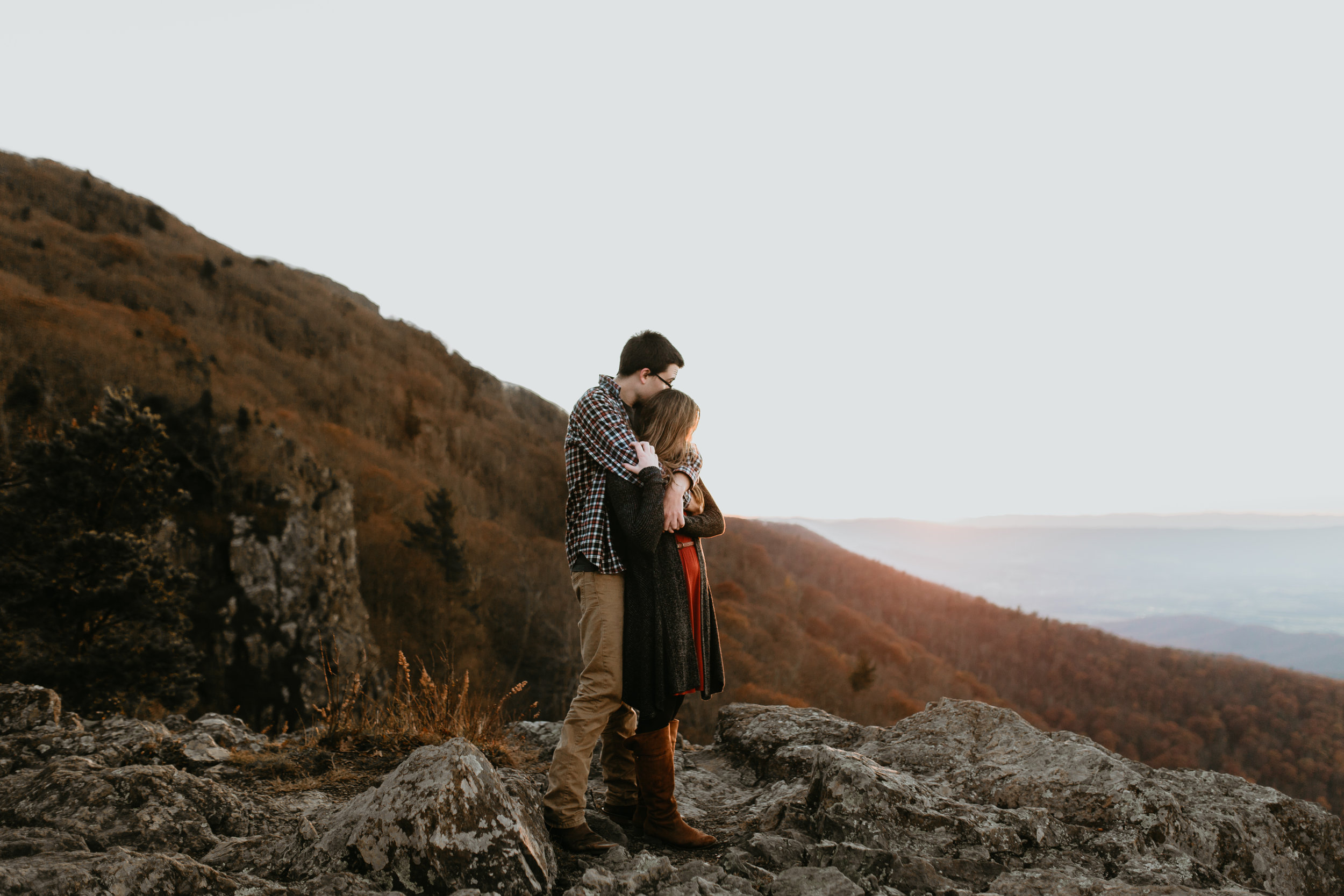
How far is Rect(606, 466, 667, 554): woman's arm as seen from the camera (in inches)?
112

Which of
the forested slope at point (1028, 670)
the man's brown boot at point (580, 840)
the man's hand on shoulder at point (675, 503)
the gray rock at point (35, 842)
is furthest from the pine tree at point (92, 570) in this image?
the forested slope at point (1028, 670)

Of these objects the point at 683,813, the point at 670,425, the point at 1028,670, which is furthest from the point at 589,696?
the point at 1028,670

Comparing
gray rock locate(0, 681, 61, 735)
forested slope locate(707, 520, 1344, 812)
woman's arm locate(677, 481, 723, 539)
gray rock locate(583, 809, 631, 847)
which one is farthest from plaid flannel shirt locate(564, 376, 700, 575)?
forested slope locate(707, 520, 1344, 812)

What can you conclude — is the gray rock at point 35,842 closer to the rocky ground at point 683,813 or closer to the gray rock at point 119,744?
the rocky ground at point 683,813

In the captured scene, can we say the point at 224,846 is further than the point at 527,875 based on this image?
Yes

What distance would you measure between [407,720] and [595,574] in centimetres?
236

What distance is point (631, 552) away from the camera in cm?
302

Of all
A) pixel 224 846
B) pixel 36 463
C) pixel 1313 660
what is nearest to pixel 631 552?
pixel 224 846

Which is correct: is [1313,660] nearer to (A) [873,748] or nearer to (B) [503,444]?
(B) [503,444]

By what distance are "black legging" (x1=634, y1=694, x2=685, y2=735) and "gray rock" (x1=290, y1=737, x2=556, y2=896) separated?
0.66 metres

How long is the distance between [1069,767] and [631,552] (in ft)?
8.75

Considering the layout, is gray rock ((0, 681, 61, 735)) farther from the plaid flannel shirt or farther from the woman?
the woman

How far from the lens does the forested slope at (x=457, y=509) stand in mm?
25109

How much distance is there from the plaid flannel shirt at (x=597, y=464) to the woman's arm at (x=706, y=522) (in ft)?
0.71
